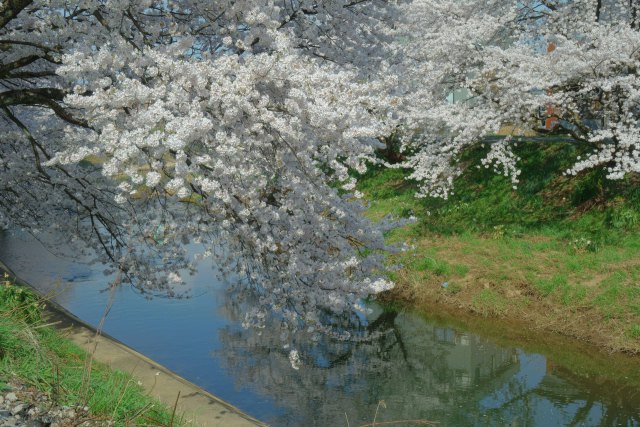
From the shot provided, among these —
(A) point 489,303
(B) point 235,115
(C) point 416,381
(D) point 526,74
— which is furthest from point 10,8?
(A) point 489,303

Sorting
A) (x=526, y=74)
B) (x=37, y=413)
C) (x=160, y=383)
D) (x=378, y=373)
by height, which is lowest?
(x=378, y=373)

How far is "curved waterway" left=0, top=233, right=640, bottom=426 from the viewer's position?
9.91 meters

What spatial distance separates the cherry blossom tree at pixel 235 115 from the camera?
21.1ft

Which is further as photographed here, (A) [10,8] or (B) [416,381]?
(B) [416,381]

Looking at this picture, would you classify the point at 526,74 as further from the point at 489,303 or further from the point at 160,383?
the point at 160,383

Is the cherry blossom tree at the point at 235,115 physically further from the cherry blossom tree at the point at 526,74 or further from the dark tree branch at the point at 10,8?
the cherry blossom tree at the point at 526,74

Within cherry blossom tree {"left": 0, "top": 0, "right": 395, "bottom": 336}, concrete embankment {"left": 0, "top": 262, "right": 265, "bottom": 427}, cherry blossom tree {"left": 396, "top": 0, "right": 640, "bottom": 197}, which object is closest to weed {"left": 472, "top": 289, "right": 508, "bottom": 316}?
cherry blossom tree {"left": 396, "top": 0, "right": 640, "bottom": 197}

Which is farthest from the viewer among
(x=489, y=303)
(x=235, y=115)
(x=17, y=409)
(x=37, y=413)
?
(x=489, y=303)

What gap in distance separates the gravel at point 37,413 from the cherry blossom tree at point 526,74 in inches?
A: 359

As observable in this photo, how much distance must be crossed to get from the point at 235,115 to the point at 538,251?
10.9 m

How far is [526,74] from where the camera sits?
14.6 meters

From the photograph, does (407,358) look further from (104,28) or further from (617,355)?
(104,28)

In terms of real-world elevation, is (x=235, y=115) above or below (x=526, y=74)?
above

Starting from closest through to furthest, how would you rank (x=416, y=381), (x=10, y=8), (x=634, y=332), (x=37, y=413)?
(x=37, y=413), (x=10, y=8), (x=416, y=381), (x=634, y=332)
